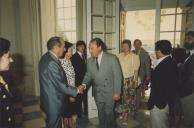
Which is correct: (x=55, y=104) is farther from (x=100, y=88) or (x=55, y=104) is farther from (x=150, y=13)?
(x=150, y=13)

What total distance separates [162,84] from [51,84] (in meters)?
1.34

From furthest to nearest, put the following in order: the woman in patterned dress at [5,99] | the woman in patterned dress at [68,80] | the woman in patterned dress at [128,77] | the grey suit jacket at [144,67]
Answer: the grey suit jacket at [144,67] → the woman in patterned dress at [128,77] → the woman in patterned dress at [68,80] → the woman in patterned dress at [5,99]

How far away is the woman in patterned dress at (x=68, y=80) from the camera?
366cm

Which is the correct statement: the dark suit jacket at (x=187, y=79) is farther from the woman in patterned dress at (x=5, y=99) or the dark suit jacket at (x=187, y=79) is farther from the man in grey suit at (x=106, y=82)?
the woman in patterned dress at (x=5, y=99)

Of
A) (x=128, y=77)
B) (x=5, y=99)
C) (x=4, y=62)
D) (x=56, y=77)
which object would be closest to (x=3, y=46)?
(x=4, y=62)

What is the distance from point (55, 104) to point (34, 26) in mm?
3866

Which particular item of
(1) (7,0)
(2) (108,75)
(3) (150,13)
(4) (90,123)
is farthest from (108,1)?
(3) (150,13)

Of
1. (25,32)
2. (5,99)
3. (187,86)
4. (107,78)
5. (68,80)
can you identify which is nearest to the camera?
(5,99)

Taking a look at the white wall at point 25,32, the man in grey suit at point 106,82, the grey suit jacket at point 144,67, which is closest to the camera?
the man in grey suit at point 106,82

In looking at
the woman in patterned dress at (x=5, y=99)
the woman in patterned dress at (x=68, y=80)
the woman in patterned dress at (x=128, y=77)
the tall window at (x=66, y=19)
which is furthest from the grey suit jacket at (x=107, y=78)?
the tall window at (x=66, y=19)

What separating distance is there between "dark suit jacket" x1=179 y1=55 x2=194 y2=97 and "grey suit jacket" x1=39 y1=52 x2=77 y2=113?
62.3 inches

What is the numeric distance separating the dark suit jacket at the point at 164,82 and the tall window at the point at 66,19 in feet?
13.5

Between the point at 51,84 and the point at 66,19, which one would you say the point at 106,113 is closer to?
the point at 51,84

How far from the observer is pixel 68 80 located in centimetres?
366
